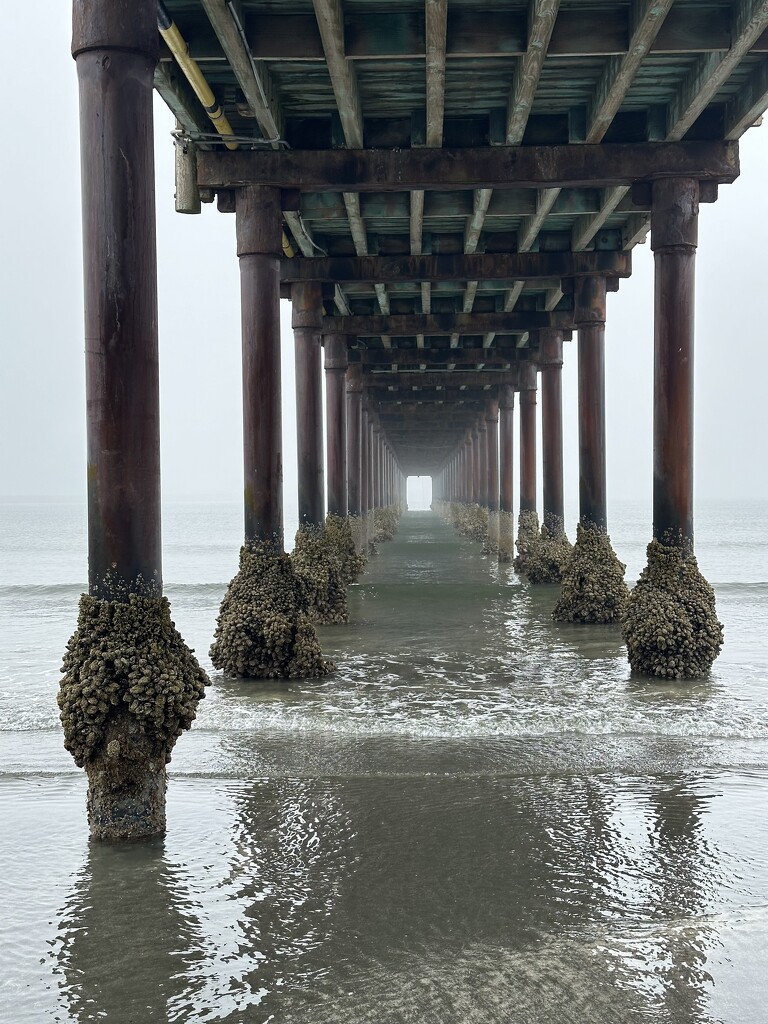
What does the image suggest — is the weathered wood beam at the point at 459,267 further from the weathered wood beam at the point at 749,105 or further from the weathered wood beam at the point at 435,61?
the weathered wood beam at the point at 435,61

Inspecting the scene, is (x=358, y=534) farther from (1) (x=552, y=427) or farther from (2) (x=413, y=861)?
(2) (x=413, y=861)

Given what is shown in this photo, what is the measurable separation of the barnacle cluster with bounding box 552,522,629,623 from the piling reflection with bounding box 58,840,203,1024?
10.4 meters

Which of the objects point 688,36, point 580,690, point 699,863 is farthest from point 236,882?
point 688,36

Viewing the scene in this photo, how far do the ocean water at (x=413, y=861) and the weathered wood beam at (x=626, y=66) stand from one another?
19.3 feet

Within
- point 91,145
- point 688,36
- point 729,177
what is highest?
point 688,36

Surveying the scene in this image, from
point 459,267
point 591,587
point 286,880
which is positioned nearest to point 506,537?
point 459,267

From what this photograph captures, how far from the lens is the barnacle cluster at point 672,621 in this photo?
1075cm

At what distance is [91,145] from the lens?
6266mm

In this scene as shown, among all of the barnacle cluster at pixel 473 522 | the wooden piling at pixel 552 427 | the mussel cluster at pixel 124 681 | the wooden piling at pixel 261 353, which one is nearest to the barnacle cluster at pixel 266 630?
the wooden piling at pixel 261 353

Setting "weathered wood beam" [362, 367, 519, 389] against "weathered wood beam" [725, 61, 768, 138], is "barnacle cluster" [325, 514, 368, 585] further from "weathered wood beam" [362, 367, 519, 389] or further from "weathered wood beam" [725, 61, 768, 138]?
"weathered wood beam" [362, 367, 519, 389]

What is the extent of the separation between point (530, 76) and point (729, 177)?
3.09 m

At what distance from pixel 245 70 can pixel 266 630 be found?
5504 mm

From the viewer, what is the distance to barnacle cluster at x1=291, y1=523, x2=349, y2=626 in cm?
1523

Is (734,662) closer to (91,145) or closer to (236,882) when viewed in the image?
(236,882)
